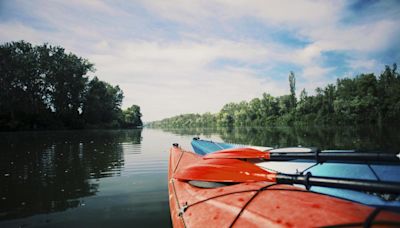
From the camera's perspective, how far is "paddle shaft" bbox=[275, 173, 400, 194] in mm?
2166

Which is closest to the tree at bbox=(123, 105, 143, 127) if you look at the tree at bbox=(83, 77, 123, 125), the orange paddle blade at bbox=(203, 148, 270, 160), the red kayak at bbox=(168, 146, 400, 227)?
the tree at bbox=(83, 77, 123, 125)

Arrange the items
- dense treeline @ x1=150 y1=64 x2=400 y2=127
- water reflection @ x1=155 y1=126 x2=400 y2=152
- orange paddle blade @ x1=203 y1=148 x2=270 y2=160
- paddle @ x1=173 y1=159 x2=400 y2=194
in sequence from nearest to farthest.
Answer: paddle @ x1=173 y1=159 x2=400 y2=194 < orange paddle blade @ x1=203 y1=148 x2=270 y2=160 < water reflection @ x1=155 y1=126 x2=400 y2=152 < dense treeline @ x1=150 y1=64 x2=400 y2=127

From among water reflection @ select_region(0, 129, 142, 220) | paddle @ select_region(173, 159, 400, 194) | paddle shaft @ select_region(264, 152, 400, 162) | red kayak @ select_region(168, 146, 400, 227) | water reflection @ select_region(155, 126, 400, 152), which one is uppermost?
paddle shaft @ select_region(264, 152, 400, 162)

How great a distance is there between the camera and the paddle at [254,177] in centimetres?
233

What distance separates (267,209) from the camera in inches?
104

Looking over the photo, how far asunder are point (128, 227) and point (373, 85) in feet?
217

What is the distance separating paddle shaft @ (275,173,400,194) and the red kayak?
0.36 ft

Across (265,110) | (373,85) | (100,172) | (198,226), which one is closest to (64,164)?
(100,172)

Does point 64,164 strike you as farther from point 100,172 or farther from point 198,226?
point 198,226

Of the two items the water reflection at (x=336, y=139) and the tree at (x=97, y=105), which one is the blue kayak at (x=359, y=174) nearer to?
the water reflection at (x=336, y=139)

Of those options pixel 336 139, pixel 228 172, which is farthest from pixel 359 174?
pixel 336 139

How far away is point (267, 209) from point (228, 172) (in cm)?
131

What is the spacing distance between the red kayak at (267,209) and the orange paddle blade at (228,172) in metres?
0.12

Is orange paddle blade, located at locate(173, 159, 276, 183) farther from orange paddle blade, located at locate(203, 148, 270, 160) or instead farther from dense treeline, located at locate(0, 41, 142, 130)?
dense treeline, located at locate(0, 41, 142, 130)
